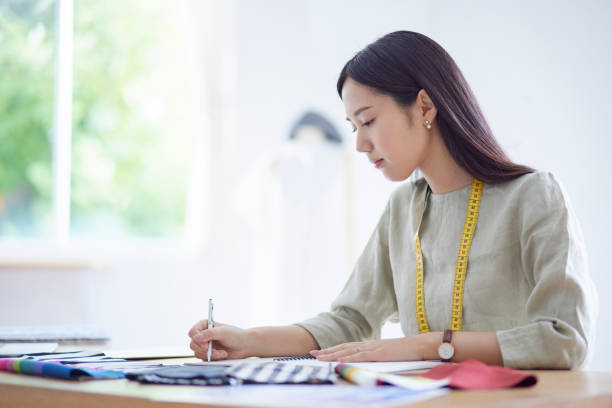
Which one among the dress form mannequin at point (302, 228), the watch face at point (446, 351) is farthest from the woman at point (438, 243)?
the dress form mannequin at point (302, 228)

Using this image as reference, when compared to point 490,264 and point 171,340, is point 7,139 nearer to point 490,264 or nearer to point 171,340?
point 171,340

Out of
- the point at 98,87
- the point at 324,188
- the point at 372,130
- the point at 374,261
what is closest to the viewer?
the point at 372,130

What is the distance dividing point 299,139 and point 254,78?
738 millimetres

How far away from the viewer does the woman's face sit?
175cm

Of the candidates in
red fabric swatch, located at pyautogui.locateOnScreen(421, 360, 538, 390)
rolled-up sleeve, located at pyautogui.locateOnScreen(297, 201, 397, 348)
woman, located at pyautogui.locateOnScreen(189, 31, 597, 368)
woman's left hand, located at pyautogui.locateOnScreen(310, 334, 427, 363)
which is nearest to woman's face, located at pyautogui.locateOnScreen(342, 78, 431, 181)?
woman, located at pyautogui.locateOnScreen(189, 31, 597, 368)

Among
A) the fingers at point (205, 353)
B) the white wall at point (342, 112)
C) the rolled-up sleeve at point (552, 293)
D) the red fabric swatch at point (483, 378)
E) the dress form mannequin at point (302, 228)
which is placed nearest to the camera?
the red fabric swatch at point (483, 378)

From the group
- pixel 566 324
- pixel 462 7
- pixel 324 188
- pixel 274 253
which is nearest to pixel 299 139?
pixel 324 188

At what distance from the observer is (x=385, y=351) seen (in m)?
1.45

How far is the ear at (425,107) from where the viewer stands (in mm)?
1753

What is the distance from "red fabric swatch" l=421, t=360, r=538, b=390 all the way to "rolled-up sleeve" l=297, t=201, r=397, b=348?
721 millimetres

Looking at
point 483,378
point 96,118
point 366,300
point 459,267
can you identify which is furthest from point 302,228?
point 483,378

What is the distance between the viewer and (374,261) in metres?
1.98

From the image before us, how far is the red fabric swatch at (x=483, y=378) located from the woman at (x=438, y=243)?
0.96 feet

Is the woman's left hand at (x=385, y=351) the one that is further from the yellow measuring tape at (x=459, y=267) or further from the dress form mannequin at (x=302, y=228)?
the dress form mannequin at (x=302, y=228)
